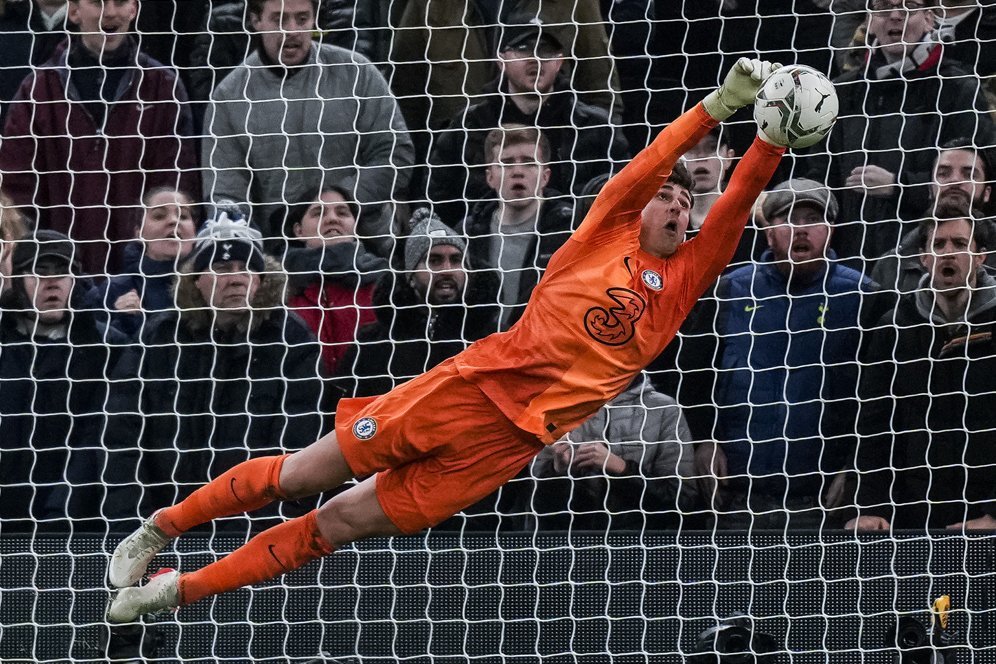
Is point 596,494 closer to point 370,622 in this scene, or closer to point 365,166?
point 370,622

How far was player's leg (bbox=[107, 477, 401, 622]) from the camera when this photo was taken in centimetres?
450

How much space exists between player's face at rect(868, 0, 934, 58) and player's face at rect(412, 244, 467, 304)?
175 cm

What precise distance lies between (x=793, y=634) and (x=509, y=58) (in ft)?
7.80

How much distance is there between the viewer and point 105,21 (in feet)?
19.8

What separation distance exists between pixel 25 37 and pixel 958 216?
3702 mm

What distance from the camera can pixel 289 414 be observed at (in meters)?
5.55

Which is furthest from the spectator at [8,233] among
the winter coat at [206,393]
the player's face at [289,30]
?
the player's face at [289,30]

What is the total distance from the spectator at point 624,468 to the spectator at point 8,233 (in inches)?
81.6

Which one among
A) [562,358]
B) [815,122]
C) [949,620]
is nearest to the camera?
[815,122]

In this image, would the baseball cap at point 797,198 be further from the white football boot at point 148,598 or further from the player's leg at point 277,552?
the white football boot at point 148,598

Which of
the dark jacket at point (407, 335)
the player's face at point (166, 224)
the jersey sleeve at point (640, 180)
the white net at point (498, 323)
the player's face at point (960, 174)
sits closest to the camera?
the jersey sleeve at point (640, 180)

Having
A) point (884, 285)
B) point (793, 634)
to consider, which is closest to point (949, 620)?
point (793, 634)

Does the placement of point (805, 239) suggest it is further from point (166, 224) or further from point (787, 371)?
point (166, 224)

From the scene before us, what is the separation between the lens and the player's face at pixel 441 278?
5582 millimetres
